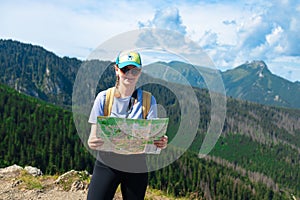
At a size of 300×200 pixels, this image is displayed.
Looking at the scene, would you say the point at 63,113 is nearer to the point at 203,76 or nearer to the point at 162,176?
the point at 162,176

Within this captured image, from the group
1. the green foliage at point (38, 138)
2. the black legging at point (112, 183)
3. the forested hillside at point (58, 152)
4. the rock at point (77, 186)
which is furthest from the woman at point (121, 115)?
the forested hillside at point (58, 152)

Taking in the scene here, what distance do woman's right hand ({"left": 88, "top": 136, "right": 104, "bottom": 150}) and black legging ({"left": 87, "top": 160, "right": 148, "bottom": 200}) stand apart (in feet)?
1.00

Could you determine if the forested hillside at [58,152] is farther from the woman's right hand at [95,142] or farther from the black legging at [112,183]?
the woman's right hand at [95,142]

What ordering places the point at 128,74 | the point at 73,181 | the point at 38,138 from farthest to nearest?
1. the point at 38,138
2. the point at 73,181
3. the point at 128,74

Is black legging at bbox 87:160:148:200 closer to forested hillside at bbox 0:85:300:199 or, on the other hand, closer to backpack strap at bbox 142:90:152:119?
backpack strap at bbox 142:90:152:119

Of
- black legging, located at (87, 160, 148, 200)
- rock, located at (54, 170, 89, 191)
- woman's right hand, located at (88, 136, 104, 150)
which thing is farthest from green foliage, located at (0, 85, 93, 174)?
woman's right hand, located at (88, 136, 104, 150)

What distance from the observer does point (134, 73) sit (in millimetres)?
3613

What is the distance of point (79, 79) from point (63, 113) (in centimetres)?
11749

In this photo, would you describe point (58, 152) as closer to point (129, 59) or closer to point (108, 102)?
point (108, 102)

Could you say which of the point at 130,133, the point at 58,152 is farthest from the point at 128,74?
the point at 58,152

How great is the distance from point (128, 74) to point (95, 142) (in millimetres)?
851

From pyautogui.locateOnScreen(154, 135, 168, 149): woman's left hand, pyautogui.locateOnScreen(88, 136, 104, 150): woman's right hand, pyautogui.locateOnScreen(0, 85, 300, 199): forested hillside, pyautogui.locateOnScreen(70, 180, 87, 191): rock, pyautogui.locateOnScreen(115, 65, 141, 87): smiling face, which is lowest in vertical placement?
pyautogui.locateOnScreen(0, 85, 300, 199): forested hillside

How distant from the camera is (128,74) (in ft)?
11.8

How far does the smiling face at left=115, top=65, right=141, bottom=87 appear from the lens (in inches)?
141
